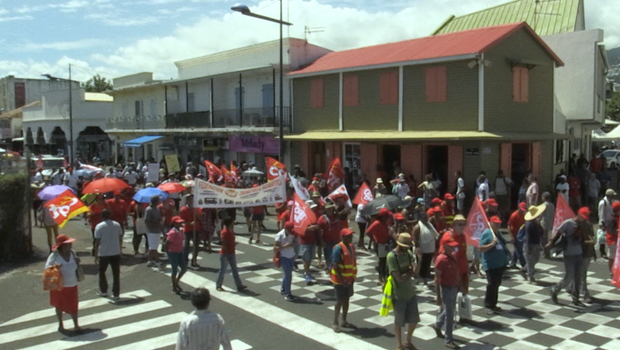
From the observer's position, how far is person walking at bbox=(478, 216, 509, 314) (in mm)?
9814

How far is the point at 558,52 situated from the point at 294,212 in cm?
1782

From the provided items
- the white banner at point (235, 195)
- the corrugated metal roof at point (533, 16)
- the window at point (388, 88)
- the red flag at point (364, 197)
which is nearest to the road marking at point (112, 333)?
the white banner at point (235, 195)

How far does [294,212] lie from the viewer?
1207 cm

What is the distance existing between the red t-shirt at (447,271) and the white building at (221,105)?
19350mm

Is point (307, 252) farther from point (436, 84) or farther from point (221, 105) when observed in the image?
point (221, 105)

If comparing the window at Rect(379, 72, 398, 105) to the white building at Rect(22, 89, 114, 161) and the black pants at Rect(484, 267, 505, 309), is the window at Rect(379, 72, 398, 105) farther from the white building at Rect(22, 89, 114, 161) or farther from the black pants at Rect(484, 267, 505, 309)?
the white building at Rect(22, 89, 114, 161)

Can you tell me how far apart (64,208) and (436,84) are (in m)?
13.4

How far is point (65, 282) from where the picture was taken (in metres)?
9.24

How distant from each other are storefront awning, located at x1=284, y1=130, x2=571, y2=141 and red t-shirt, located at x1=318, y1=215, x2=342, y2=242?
8.77m

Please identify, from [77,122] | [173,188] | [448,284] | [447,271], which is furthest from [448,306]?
[77,122]

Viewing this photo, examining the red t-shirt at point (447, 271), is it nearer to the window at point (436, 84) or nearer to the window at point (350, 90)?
the window at point (436, 84)

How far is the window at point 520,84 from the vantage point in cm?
2161

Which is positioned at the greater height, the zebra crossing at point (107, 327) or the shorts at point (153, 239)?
the shorts at point (153, 239)

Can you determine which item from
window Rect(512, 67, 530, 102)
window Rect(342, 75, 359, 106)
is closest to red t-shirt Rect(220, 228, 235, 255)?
window Rect(342, 75, 359, 106)
